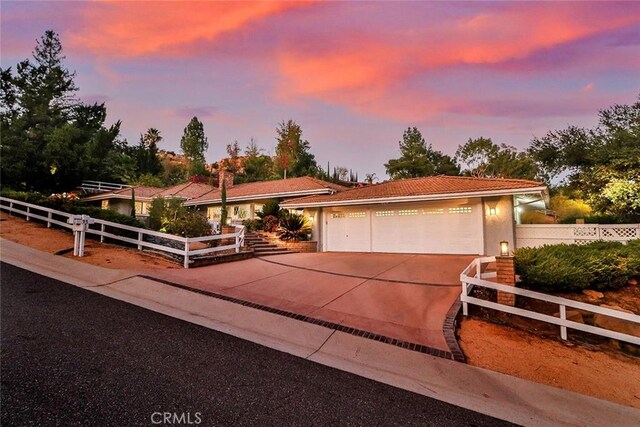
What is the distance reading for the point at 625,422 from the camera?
10.2 ft

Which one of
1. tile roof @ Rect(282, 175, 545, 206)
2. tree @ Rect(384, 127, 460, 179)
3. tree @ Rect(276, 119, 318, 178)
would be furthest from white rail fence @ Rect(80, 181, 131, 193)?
tree @ Rect(384, 127, 460, 179)

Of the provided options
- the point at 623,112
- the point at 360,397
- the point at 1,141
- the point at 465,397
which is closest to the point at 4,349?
the point at 360,397

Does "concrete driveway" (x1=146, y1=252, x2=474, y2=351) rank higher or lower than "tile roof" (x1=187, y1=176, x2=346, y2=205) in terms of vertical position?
lower

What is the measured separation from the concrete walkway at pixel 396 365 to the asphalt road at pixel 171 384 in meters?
0.27

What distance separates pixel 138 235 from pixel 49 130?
29456mm

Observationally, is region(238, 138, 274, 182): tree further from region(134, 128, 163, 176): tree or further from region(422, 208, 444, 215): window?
region(422, 208, 444, 215): window

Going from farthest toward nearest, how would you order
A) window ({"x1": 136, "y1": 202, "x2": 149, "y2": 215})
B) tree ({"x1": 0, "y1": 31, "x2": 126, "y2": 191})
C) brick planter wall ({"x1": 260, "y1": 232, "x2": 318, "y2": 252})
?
1. window ({"x1": 136, "y1": 202, "x2": 149, "y2": 215})
2. tree ({"x1": 0, "y1": 31, "x2": 126, "y2": 191})
3. brick planter wall ({"x1": 260, "y1": 232, "x2": 318, "y2": 252})

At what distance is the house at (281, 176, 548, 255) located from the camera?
11969 mm

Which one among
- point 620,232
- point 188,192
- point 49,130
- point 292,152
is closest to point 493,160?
point 292,152

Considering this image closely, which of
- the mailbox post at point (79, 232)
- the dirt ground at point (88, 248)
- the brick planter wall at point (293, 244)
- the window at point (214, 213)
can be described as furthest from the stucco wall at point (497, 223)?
the window at point (214, 213)

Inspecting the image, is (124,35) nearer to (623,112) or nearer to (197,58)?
(197,58)

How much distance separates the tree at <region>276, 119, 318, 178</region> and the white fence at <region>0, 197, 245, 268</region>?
87.6 ft

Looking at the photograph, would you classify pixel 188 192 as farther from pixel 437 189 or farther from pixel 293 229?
pixel 437 189

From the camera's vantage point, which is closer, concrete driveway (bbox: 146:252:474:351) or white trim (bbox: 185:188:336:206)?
concrete driveway (bbox: 146:252:474:351)
